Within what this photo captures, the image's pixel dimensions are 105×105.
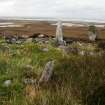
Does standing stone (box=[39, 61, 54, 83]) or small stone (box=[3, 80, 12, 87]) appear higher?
standing stone (box=[39, 61, 54, 83])

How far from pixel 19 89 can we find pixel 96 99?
2542 millimetres

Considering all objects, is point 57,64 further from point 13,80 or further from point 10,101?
point 10,101

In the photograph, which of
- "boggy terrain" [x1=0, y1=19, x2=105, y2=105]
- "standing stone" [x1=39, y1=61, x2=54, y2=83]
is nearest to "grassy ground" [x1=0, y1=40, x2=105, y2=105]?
"boggy terrain" [x1=0, y1=19, x2=105, y2=105]

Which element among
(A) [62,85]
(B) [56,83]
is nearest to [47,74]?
(B) [56,83]

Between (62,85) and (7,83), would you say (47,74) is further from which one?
(62,85)

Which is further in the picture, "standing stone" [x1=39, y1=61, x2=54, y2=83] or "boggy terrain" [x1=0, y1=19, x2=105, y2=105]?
"standing stone" [x1=39, y1=61, x2=54, y2=83]

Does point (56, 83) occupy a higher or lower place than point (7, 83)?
higher

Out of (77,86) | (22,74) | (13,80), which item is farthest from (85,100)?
(22,74)

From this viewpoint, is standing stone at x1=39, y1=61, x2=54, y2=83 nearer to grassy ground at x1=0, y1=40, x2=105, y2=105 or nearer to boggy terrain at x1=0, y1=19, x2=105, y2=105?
boggy terrain at x1=0, y1=19, x2=105, y2=105

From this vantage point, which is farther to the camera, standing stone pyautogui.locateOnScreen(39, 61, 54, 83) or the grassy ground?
standing stone pyautogui.locateOnScreen(39, 61, 54, 83)

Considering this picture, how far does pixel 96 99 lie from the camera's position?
26.9ft

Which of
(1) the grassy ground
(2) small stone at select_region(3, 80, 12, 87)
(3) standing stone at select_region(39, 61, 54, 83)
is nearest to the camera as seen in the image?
(1) the grassy ground

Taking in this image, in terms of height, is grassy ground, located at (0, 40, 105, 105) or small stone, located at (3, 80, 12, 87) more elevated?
grassy ground, located at (0, 40, 105, 105)

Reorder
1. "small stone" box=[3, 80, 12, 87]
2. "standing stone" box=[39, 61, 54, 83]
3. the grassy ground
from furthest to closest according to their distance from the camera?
1. "standing stone" box=[39, 61, 54, 83]
2. "small stone" box=[3, 80, 12, 87]
3. the grassy ground
